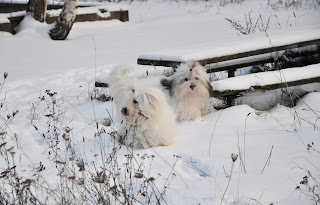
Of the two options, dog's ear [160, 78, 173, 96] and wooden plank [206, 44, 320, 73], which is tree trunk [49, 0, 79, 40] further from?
dog's ear [160, 78, 173, 96]

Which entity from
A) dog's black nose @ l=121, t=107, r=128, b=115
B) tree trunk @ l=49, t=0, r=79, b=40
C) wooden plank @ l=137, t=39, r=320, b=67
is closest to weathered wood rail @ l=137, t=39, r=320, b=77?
wooden plank @ l=137, t=39, r=320, b=67

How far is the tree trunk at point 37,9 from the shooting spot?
9852mm

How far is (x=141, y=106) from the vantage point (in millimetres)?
→ 3914

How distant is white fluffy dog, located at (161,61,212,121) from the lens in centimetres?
473

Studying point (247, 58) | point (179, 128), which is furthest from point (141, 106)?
point (247, 58)

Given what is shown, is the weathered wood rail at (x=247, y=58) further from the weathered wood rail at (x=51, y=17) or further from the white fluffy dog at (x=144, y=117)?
the weathered wood rail at (x=51, y=17)

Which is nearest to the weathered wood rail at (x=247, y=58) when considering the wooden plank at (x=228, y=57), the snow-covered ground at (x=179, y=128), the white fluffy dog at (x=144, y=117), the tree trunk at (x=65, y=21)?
the wooden plank at (x=228, y=57)

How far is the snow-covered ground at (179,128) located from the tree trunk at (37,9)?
0.31 meters

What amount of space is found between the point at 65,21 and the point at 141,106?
6.28 m

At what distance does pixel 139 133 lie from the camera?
3.96 m

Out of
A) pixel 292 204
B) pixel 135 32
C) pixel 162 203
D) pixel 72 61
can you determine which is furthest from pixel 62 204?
pixel 135 32

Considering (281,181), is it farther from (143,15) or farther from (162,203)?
(143,15)

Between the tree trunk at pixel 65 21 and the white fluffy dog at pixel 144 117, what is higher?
the tree trunk at pixel 65 21

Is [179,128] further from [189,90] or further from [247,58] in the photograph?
[247,58]
